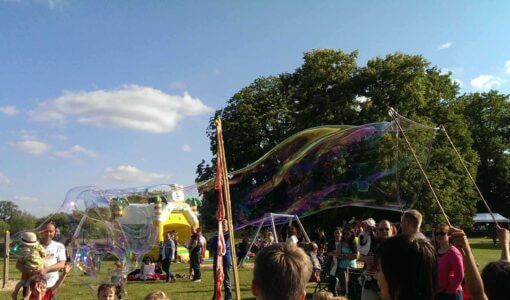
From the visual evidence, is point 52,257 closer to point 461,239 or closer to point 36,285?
point 36,285

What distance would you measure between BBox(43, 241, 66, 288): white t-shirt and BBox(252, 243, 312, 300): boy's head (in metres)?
6.12

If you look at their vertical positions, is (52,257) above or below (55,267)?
above

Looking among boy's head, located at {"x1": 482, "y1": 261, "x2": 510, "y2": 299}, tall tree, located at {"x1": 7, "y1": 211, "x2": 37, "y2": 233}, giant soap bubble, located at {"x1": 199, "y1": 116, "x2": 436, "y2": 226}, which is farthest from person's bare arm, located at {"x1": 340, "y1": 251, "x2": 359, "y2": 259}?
tall tree, located at {"x1": 7, "y1": 211, "x2": 37, "y2": 233}

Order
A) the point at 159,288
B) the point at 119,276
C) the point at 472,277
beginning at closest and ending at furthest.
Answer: the point at 472,277, the point at 119,276, the point at 159,288

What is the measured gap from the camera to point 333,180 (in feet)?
34.6

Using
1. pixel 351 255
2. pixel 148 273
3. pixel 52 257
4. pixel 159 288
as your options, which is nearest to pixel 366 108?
pixel 148 273

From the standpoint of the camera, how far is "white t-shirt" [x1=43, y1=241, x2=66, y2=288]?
25.9 feet

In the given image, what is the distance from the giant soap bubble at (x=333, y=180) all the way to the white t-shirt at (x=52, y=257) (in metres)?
3.23

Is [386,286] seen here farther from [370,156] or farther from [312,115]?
[312,115]

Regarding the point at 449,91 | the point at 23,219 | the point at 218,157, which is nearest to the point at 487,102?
the point at 449,91

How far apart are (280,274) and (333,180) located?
8.01 m

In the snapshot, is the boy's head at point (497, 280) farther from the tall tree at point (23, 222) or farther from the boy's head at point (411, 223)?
the tall tree at point (23, 222)

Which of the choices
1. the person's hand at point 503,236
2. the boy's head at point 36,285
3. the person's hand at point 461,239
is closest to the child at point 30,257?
the boy's head at point 36,285

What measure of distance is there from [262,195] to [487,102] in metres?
54.8
